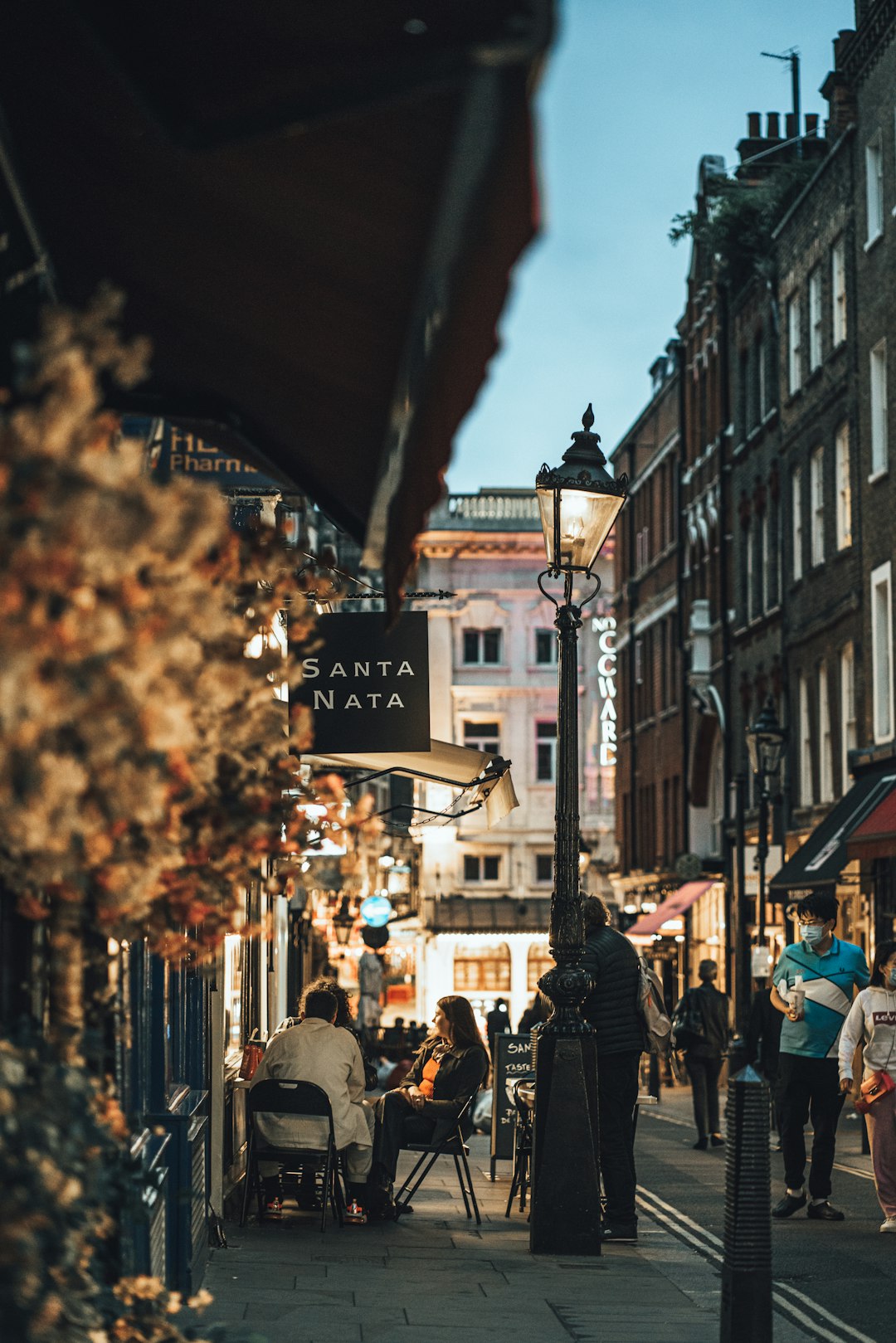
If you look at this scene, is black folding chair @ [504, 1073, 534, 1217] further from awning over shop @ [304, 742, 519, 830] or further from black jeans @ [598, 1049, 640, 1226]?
awning over shop @ [304, 742, 519, 830]

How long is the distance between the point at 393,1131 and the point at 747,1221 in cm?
529

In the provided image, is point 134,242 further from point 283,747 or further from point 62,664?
point 62,664

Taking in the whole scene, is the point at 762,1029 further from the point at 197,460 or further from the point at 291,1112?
the point at 197,460

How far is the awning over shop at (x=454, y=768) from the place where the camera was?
44.9ft

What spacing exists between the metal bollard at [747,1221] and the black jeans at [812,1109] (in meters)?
5.79

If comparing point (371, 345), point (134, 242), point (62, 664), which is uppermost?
point (134, 242)

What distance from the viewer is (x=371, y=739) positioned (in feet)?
42.1

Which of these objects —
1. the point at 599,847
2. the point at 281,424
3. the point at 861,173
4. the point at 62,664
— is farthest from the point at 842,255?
the point at 599,847

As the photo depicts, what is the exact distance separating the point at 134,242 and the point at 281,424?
908mm

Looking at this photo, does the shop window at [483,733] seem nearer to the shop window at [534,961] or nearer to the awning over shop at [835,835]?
the shop window at [534,961]

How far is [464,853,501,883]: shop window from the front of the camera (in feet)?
236

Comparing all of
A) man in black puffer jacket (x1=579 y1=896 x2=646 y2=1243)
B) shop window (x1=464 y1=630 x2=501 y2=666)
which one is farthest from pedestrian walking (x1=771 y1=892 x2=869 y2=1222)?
shop window (x1=464 y1=630 x2=501 y2=666)

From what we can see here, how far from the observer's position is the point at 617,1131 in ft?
42.3

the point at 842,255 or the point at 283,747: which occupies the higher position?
the point at 842,255
